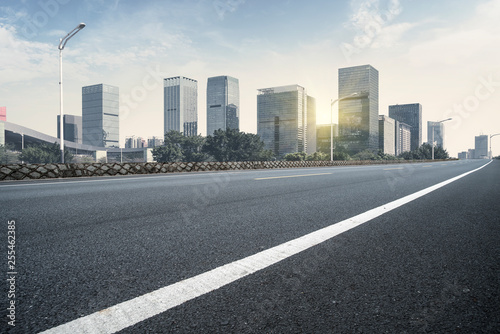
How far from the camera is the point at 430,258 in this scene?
263cm

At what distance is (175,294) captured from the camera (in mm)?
1865

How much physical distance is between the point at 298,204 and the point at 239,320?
12.9ft

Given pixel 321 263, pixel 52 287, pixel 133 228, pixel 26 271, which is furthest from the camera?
pixel 133 228

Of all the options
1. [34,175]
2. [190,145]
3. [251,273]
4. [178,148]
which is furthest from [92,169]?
[190,145]

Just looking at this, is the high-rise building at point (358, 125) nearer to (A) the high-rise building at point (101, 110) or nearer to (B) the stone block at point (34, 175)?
(A) the high-rise building at point (101, 110)

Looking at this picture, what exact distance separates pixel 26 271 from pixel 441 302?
271 centimetres

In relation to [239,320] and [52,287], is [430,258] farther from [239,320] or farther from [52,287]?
[52,287]

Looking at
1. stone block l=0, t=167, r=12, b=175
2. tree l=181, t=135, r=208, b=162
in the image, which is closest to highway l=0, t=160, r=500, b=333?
stone block l=0, t=167, r=12, b=175

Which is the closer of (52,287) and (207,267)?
(52,287)

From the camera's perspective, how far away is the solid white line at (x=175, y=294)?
1525 millimetres

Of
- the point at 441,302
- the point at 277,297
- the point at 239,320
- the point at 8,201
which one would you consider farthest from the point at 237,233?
the point at 8,201

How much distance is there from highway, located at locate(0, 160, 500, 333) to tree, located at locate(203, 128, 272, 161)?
85257 millimetres

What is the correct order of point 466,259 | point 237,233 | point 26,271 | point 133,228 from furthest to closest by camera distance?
point 133,228 → point 237,233 → point 466,259 → point 26,271

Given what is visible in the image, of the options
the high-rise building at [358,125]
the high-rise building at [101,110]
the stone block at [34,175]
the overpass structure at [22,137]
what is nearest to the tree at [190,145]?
the overpass structure at [22,137]
